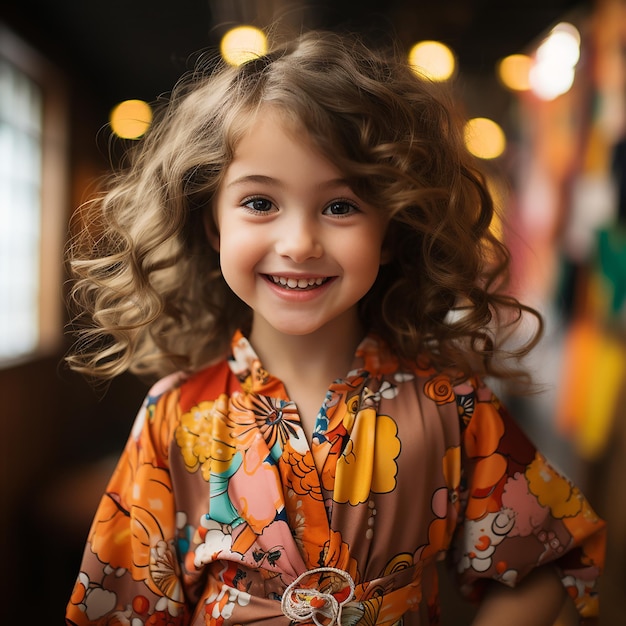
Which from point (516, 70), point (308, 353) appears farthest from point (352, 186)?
point (516, 70)

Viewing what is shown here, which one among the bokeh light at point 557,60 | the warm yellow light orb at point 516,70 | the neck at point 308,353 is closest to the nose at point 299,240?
the neck at point 308,353

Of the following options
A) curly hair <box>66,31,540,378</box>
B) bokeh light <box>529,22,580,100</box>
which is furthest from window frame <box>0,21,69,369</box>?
curly hair <box>66,31,540,378</box>

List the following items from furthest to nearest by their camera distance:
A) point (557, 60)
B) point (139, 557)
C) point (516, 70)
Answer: point (516, 70) → point (557, 60) → point (139, 557)

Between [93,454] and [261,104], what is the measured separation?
129 inches

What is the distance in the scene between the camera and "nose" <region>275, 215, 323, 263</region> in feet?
2.67

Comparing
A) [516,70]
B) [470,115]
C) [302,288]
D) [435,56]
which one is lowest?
[302,288]

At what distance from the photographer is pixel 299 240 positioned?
81 centimetres

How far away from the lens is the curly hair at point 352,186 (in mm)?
862

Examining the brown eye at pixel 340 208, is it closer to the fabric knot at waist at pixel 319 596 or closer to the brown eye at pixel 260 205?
the brown eye at pixel 260 205

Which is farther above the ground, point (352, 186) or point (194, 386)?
point (352, 186)

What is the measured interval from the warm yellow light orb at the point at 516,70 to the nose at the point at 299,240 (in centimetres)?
272

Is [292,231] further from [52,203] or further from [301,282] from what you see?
[52,203]

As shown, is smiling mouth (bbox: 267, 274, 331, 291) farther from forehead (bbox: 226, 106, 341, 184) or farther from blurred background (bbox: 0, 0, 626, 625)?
blurred background (bbox: 0, 0, 626, 625)

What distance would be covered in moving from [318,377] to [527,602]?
1.38 feet
